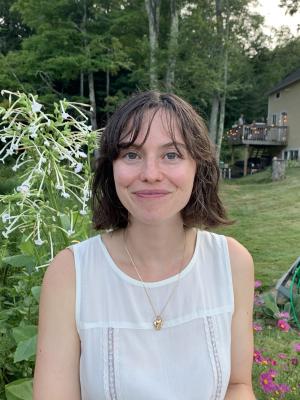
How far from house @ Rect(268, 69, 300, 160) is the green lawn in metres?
8.25

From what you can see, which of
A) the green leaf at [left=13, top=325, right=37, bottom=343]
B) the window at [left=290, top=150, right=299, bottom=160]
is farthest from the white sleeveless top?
the window at [left=290, top=150, right=299, bottom=160]

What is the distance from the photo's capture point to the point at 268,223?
31.4ft

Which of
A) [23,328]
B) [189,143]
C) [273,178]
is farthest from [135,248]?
[273,178]

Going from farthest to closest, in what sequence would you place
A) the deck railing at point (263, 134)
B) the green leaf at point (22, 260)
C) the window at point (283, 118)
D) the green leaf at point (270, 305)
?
the window at point (283, 118) < the deck railing at point (263, 134) < the green leaf at point (270, 305) < the green leaf at point (22, 260)

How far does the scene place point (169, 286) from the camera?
1.37 metres

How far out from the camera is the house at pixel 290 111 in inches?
957

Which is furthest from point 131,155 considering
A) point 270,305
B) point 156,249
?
point 270,305

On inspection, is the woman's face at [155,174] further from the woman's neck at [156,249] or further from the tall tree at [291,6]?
the tall tree at [291,6]

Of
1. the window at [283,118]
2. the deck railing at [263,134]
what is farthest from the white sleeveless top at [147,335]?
the window at [283,118]

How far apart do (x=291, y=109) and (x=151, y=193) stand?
84.3 feet

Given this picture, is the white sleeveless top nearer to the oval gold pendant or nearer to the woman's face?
the oval gold pendant

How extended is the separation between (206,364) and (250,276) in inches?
12.2

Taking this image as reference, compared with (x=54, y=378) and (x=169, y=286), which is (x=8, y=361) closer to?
(x=54, y=378)

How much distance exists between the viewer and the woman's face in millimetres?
1221
